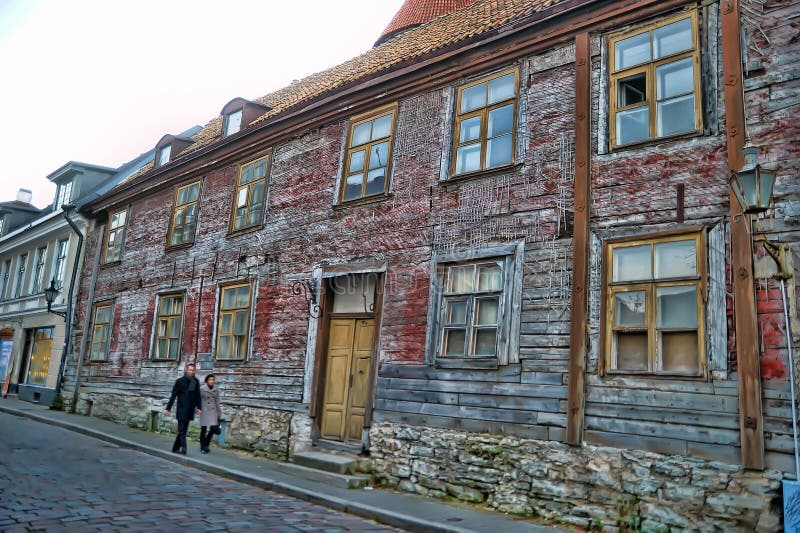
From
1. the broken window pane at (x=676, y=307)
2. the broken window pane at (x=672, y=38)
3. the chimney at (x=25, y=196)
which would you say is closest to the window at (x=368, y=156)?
the broken window pane at (x=672, y=38)

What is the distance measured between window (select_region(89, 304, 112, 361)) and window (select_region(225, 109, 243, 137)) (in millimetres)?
6529

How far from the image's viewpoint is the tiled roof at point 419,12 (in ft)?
68.1

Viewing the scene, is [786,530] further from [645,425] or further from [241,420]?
[241,420]

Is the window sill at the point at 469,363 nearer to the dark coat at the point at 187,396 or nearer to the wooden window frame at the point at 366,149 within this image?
the wooden window frame at the point at 366,149

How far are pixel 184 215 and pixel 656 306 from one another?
40.6 ft

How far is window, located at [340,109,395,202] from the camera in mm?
11000

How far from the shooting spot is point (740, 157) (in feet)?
22.4

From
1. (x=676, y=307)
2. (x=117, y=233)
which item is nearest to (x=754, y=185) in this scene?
(x=676, y=307)

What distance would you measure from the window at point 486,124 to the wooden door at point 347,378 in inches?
128

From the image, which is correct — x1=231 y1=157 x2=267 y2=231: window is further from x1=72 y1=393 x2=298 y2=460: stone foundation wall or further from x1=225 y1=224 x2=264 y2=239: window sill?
x1=72 y1=393 x2=298 y2=460: stone foundation wall

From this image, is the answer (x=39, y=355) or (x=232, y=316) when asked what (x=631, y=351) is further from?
(x=39, y=355)

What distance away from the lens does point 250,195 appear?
14.0 metres

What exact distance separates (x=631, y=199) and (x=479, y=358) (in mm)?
2882

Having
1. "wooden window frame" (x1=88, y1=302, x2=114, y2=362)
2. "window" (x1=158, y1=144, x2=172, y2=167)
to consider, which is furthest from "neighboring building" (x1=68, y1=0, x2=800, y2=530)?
"window" (x1=158, y1=144, x2=172, y2=167)
